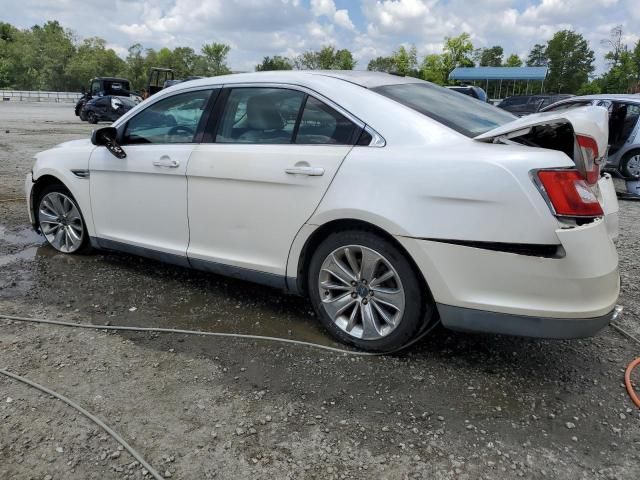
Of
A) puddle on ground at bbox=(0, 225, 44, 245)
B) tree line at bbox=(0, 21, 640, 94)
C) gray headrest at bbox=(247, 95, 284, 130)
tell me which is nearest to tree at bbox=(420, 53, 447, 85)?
tree line at bbox=(0, 21, 640, 94)

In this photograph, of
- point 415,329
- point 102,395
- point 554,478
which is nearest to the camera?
point 554,478

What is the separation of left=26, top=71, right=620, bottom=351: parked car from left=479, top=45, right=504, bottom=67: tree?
8341 cm

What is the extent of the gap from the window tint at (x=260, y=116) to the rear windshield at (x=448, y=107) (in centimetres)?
56

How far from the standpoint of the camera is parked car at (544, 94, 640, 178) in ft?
31.6

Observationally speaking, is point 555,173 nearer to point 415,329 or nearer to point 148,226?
point 415,329

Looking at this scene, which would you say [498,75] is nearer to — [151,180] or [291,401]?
[151,180]

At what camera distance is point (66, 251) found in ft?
16.2

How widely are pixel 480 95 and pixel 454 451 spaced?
17.8 meters

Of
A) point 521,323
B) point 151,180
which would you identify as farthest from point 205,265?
point 521,323

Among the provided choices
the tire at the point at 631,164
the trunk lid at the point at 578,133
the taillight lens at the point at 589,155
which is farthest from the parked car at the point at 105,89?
the taillight lens at the point at 589,155

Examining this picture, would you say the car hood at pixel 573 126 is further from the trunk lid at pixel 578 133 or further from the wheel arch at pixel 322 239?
the wheel arch at pixel 322 239

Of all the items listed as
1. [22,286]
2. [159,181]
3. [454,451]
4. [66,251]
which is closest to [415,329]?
[454,451]

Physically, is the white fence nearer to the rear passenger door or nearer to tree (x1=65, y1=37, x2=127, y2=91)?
tree (x1=65, y1=37, x2=127, y2=91)

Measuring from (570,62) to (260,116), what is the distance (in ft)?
242
